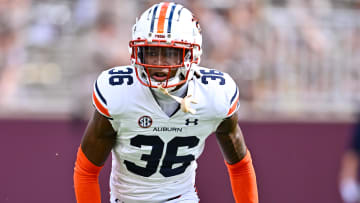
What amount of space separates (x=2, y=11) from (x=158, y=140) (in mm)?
4181

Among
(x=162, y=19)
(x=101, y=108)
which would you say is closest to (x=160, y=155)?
(x=101, y=108)

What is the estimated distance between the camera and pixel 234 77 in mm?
6773

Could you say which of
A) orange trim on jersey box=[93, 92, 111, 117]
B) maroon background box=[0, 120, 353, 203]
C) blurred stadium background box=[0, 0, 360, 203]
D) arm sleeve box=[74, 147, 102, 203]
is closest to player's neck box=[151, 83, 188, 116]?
orange trim on jersey box=[93, 92, 111, 117]

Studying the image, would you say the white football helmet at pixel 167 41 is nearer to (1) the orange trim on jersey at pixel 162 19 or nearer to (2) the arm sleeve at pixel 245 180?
(1) the orange trim on jersey at pixel 162 19

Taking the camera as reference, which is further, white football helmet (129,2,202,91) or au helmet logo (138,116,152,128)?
au helmet logo (138,116,152,128)

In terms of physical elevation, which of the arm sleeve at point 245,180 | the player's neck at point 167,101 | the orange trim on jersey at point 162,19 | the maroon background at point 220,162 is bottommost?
the maroon background at point 220,162

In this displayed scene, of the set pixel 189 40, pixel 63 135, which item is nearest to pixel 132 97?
pixel 189 40

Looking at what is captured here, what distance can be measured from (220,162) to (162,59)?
3770mm

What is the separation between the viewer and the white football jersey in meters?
3.07

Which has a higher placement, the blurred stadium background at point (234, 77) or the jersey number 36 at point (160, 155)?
the jersey number 36 at point (160, 155)

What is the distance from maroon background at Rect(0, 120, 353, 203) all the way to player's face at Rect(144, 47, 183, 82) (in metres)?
2.72

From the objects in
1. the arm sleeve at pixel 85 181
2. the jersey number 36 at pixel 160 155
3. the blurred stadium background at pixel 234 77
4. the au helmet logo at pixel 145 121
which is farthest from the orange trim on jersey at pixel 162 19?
the blurred stadium background at pixel 234 77

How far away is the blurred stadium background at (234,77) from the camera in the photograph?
6.35 metres

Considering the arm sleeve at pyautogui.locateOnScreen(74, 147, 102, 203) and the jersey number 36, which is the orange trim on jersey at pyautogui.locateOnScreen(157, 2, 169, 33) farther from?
the arm sleeve at pyautogui.locateOnScreen(74, 147, 102, 203)
